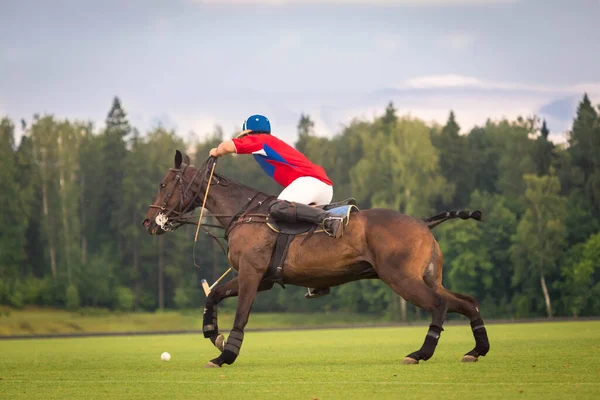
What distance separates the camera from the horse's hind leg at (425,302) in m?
14.6

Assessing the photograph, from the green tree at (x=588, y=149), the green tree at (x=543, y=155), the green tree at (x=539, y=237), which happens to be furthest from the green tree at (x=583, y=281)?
the green tree at (x=543, y=155)

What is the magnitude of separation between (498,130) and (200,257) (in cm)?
3217

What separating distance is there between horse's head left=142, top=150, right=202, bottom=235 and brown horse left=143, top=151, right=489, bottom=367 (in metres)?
0.02

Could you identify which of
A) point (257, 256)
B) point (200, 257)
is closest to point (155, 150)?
point (200, 257)

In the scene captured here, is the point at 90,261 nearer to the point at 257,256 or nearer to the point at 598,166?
the point at 598,166

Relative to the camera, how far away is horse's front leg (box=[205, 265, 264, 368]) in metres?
15.4

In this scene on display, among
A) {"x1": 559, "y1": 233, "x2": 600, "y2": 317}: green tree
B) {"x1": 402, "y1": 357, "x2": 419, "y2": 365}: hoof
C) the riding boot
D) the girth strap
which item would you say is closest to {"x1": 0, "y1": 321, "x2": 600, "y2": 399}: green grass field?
{"x1": 402, "y1": 357, "x2": 419, "y2": 365}: hoof

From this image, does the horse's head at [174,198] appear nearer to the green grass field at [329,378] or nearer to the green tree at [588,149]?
the green grass field at [329,378]

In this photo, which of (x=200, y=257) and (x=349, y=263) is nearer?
(x=349, y=263)

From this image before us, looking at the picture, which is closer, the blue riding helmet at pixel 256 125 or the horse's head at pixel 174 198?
the blue riding helmet at pixel 256 125

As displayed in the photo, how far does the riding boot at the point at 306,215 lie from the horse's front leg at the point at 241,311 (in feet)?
3.06

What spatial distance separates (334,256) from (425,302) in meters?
1.57

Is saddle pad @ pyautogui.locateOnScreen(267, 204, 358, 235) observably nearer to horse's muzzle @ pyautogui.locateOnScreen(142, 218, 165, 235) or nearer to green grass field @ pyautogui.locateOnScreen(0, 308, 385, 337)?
horse's muzzle @ pyautogui.locateOnScreen(142, 218, 165, 235)

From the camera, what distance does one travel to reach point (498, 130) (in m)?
101
